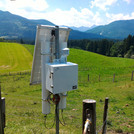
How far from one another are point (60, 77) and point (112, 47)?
285ft

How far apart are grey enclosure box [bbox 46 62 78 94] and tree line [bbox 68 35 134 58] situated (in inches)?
2735

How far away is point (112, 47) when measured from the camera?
85.4m

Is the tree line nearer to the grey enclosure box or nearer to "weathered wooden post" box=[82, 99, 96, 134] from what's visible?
the grey enclosure box

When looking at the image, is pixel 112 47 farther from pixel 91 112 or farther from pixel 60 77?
pixel 91 112

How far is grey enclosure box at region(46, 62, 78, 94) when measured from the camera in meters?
3.69

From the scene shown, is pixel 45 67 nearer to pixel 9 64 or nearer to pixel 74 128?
pixel 74 128

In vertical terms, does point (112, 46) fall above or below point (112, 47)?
above

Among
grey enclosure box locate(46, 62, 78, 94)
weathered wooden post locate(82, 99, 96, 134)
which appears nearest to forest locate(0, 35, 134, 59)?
grey enclosure box locate(46, 62, 78, 94)

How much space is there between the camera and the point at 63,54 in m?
4.20

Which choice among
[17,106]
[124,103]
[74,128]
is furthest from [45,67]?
[124,103]

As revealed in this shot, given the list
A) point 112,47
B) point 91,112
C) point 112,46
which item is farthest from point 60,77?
point 112,46

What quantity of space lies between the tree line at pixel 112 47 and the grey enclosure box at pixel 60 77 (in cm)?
6947

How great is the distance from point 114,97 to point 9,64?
114ft

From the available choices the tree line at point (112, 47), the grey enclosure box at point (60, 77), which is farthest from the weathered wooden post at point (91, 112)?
the tree line at point (112, 47)
